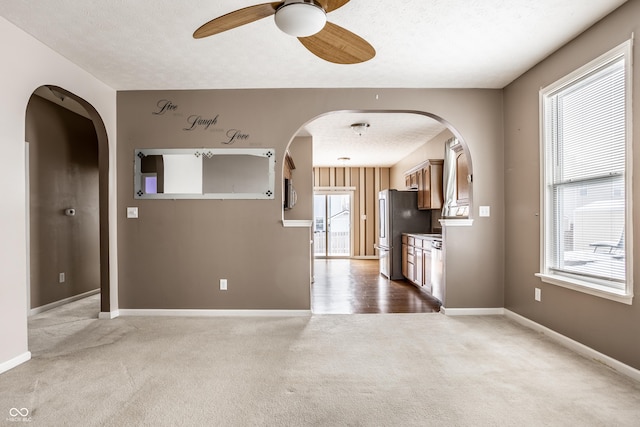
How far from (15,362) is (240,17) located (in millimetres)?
2883

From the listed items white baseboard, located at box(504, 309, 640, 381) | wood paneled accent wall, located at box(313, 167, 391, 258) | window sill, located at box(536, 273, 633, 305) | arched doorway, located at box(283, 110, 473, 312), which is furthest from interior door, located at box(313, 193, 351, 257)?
window sill, located at box(536, 273, 633, 305)

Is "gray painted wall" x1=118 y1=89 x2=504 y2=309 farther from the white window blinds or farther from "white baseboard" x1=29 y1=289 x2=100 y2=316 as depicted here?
"white baseboard" x1=29 y1=289 x2=100 y2=316

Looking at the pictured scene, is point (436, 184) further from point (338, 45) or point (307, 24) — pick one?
point (307, 24)

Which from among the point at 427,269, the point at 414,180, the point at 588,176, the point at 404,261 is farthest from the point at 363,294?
the point at 588,176

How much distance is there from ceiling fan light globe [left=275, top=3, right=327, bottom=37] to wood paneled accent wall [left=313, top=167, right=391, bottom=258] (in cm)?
783

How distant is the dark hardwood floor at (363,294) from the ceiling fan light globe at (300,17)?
3052mm

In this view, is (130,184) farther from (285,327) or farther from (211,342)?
(285,327)

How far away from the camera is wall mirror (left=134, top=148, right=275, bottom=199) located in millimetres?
3973

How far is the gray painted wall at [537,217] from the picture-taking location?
2.39 meters

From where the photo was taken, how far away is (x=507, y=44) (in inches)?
117

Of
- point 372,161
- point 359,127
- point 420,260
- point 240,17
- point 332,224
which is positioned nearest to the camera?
point 240,17

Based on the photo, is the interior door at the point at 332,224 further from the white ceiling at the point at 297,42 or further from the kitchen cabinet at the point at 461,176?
the white ceiling at the point at 297,42

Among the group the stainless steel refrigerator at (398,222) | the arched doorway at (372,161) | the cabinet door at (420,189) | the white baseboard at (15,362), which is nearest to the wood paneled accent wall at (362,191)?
the arched doorway at (372,161)

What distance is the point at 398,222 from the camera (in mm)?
6512
